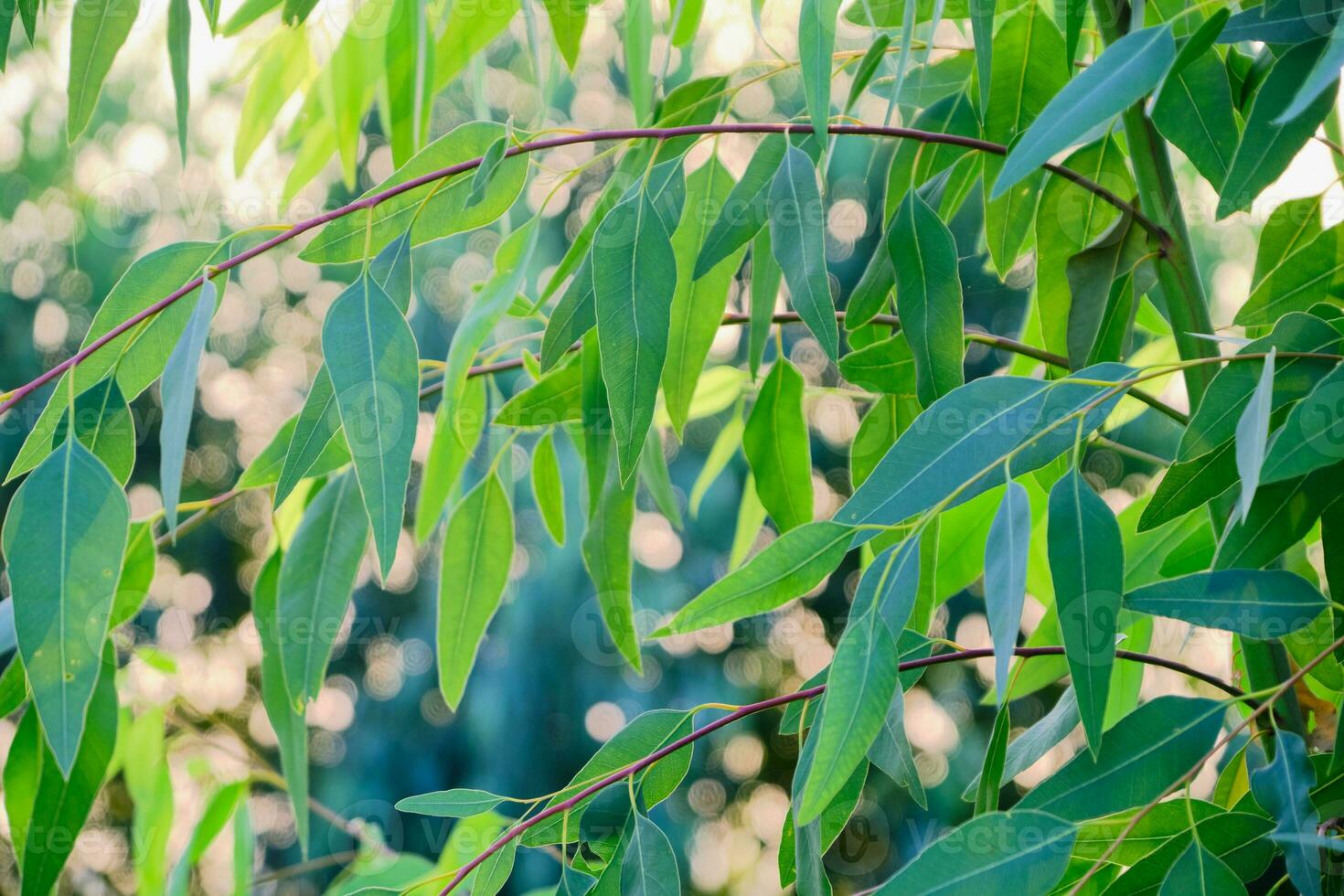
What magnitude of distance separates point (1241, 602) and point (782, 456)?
0.19 m

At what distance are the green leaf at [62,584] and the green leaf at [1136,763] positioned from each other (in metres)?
0.24

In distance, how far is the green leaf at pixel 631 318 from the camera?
33cm

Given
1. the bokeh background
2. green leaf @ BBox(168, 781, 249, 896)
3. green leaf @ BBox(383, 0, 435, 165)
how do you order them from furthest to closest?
1. the bokeh background
2. green leaf @ BBox(168, 781, 249, 896)
3. green leaf @ BBox(383, 0, 435, 165)

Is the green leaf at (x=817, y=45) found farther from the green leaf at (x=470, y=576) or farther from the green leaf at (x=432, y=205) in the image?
the green leaf at (x=470, y=576)

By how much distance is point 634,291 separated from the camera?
1.10 ft

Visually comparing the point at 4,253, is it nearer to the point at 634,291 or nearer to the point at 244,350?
the point at 244,350

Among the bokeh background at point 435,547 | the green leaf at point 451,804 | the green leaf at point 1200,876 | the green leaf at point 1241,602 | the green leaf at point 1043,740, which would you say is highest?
the green leaf at point 1241,602

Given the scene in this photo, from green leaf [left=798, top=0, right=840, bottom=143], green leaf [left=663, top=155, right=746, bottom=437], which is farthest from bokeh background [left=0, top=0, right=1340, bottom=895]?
green leaf [left=798, top=0, right=840, bottom=143]

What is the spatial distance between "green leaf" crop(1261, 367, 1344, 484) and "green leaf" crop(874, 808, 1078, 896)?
100mm

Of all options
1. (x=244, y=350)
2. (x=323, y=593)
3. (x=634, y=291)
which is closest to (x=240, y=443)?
(x=244, y=350)

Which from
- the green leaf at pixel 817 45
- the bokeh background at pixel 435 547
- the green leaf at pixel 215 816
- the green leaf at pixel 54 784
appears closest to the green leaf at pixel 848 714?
the green leaf at pixel 817 45

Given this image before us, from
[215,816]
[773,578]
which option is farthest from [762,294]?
[215,816]

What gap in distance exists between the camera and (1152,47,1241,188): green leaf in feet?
1.15

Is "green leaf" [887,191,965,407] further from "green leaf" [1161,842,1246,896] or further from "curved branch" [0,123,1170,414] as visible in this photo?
"green leaf" [1161,842,1246,896]
